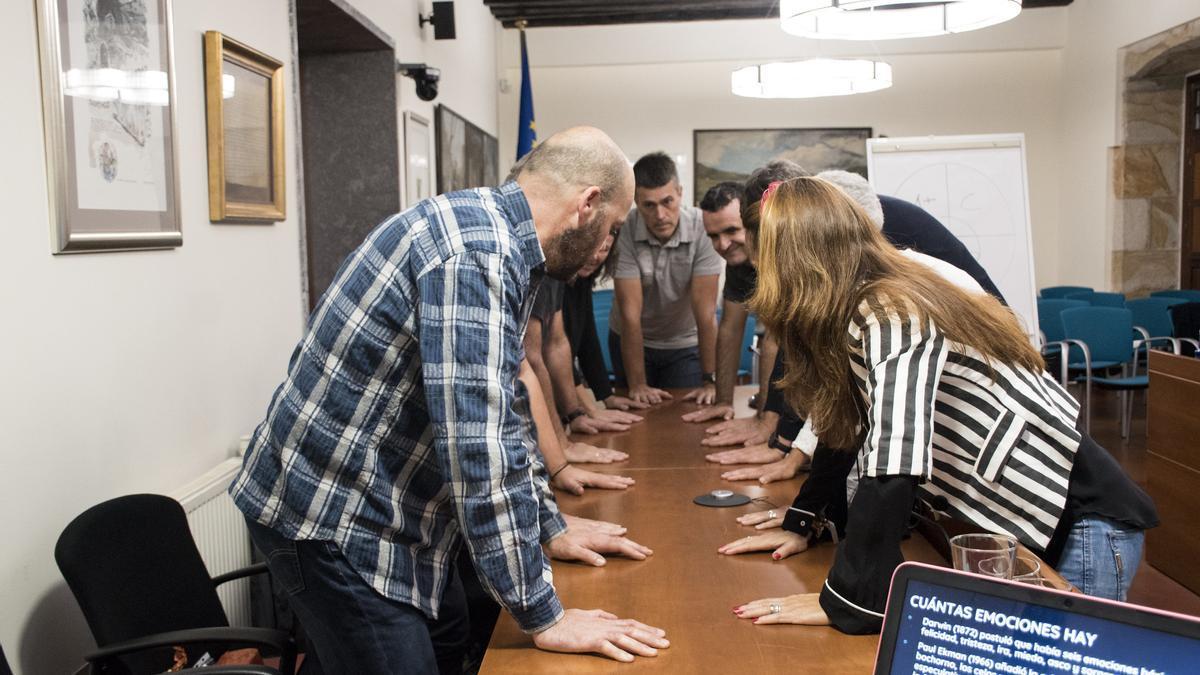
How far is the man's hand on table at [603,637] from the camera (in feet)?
4.46

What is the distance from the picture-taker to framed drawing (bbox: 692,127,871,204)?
9.05 meters

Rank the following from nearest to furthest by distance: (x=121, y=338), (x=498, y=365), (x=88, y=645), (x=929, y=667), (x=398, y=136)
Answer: (x=929, y=667) < (x=498, y=365) < (x=88, y=645) < (x=121, y=338) < (x=398, y=136)

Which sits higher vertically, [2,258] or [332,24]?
[332,24]

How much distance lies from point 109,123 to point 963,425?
187 cm

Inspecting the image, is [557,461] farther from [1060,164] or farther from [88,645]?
[1060,164]

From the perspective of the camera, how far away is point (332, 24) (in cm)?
425

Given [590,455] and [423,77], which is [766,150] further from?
[590,455]

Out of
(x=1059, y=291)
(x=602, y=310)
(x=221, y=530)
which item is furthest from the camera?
(x=1059, y=291)

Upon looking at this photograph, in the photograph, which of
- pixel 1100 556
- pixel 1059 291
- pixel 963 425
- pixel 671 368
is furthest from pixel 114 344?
pixel 1059 291

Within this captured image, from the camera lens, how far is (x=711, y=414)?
3.23 meters

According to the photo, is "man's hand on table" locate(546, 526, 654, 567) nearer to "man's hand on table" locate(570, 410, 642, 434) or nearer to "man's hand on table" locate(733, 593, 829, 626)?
"man's hand on table" locate(733, 593, 829, 626)

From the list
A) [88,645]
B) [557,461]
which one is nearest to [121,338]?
[88,645]

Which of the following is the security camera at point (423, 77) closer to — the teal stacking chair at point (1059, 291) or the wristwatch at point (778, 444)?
the wristwatch at point (778, 444)

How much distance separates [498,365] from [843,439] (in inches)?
25.7
